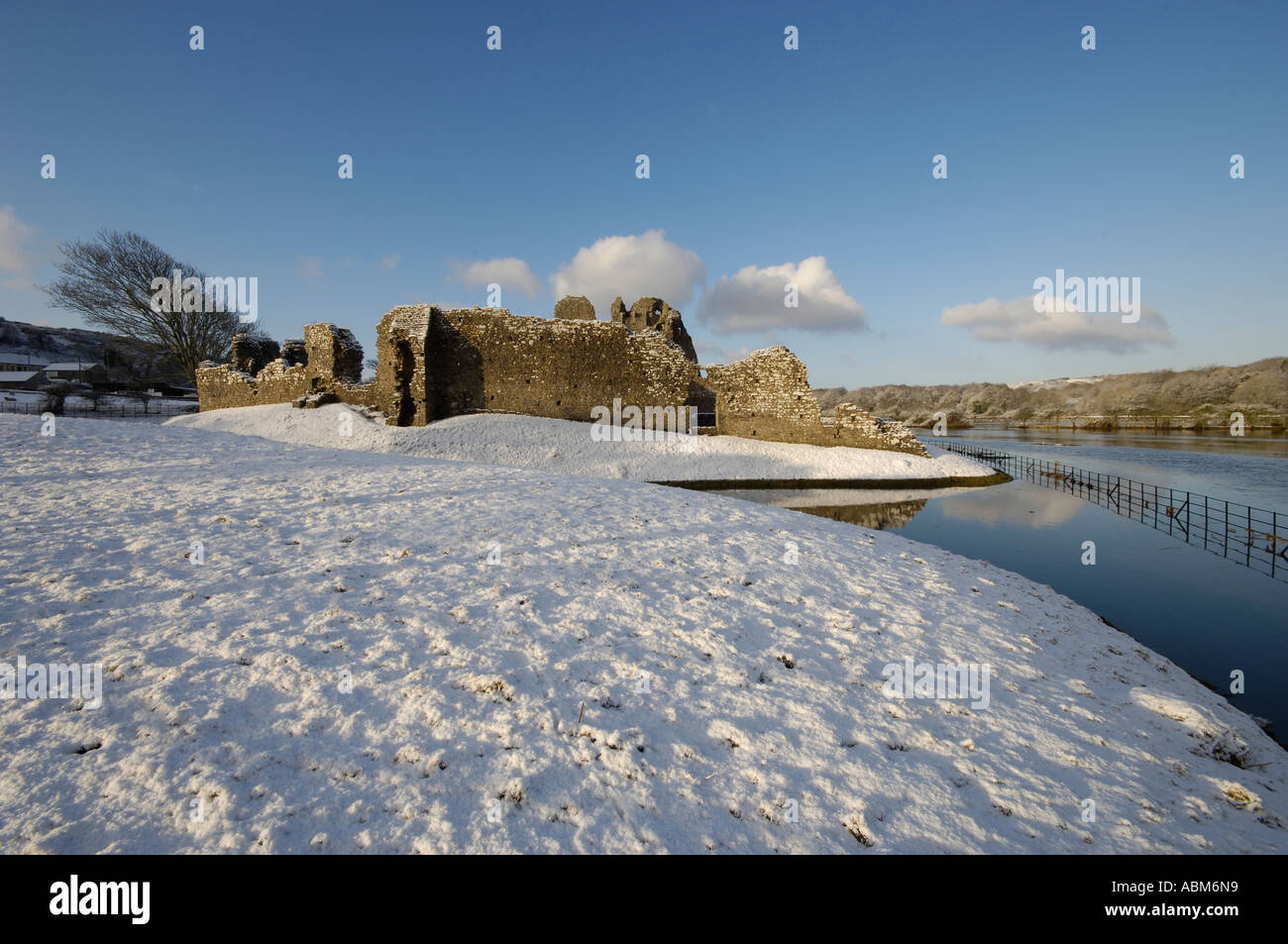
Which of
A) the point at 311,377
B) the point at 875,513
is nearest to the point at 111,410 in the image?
the point at 311,377

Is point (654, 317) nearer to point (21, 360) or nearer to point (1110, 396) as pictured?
point (21, 360)

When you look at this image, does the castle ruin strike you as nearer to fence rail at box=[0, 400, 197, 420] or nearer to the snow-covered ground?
fence rail at box=[0, 400, 197, 420]

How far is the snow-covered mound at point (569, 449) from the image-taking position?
68.5 feet

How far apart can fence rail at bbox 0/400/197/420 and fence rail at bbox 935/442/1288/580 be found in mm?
46725

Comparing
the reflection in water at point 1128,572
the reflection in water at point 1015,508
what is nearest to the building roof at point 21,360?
the reflection in water at point 1128,572

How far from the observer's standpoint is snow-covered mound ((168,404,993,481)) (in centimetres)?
2089

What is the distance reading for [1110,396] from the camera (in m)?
94.2

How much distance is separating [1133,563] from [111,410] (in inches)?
2058

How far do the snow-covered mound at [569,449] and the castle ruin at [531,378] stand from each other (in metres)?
1.22

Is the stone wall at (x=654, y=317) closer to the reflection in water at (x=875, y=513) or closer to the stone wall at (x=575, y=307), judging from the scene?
the stone wall at (x=575, y=307)
